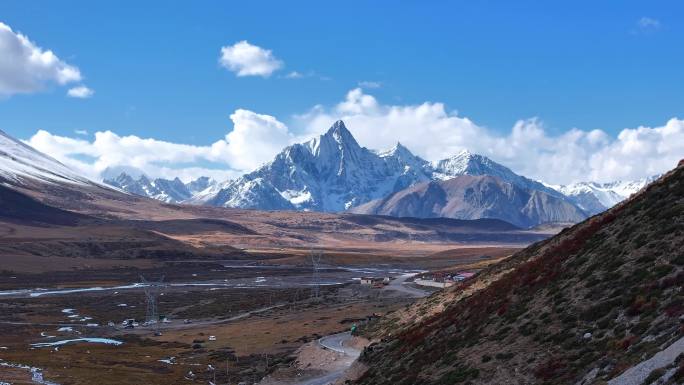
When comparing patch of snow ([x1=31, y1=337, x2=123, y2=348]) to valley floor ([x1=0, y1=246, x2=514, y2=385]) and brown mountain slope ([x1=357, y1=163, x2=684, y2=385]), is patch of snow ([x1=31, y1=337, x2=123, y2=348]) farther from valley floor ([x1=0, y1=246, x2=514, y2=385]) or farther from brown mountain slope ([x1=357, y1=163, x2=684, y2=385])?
brown mountain slope ([x1=357, y1=163, x2=684, y2=385])

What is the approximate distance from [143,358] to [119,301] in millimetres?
79096

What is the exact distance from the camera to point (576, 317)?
3519 cm

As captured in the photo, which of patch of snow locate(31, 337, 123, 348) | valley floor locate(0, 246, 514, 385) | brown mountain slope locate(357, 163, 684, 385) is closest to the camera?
brown mountain slope locate(357, 163, 684, 385)

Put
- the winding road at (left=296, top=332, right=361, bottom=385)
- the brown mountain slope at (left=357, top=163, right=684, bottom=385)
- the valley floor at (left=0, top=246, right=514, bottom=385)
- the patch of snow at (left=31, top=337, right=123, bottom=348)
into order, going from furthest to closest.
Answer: the patch of snow at (left=31, top=337, right=123, bottom=348), the valley floor at (left=0, top=246, right=514, bottom=385), the winding road at (left=296, top=332, right=361, bottom=385), the brown mountain slope at (left=357, top=163, right=684, bottom=385)

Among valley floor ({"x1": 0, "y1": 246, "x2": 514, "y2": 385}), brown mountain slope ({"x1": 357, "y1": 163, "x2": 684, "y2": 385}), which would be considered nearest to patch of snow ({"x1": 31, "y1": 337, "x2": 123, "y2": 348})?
valley floor ({"x1": 0, "y1": 246, "x2": 514, "y2": 385})

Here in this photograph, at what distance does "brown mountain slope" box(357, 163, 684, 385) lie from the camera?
97.2 ft

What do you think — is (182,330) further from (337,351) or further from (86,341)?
(337,351)

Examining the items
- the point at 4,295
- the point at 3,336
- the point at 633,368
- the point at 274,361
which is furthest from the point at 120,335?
the point at 633,368

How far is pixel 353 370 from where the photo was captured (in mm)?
56625

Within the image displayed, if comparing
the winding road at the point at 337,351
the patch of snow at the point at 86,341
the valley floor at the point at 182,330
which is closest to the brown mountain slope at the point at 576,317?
the winding road at the point at 337,351

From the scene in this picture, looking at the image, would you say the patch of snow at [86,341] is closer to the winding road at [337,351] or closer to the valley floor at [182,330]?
the valley floor at [182,330]

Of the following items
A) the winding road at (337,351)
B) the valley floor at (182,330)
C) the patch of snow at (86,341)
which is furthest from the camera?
the patch of snow at (86,341)

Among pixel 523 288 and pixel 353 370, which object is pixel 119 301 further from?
pixel 523 288

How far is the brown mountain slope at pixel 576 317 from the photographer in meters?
29.6
